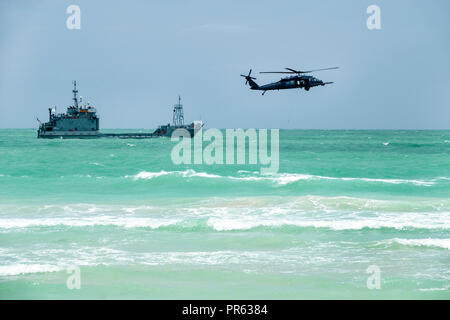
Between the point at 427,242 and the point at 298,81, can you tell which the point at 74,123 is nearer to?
the point at 298,81

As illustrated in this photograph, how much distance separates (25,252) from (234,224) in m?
6.29

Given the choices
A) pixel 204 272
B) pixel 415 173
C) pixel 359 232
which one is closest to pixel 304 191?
pixel 359 232

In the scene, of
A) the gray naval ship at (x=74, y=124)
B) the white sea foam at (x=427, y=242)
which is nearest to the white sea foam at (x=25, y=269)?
the white sea foam at (x=427, y=242)

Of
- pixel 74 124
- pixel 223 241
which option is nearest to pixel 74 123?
pixel 74 124

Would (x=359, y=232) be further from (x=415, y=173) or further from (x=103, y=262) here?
(x=415, y=173)

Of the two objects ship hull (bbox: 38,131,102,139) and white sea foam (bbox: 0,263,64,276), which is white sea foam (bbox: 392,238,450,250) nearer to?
white sea foam (bbox: 0,263,64,276)

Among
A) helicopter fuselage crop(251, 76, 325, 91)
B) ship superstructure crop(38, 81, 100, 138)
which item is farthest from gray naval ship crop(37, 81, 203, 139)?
helicopter fuselage crop(251, 76, 325, 91)

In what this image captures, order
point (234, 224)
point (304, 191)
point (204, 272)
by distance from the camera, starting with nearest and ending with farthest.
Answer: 1. point (204, 272)
2. point (234, 224)
3. point (304, 191)

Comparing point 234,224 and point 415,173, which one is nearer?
point 234,224

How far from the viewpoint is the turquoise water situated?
9.12 meters

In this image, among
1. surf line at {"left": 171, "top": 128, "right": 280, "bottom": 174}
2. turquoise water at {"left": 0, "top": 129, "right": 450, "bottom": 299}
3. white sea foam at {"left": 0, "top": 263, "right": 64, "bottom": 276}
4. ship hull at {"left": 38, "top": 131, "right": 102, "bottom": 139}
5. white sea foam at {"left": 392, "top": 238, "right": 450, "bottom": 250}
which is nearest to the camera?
turquoise water at {"left": 0, "top": 129, "right": 450, "bottom": 299}

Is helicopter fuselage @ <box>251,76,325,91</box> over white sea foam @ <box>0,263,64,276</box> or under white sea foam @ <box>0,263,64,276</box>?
over
